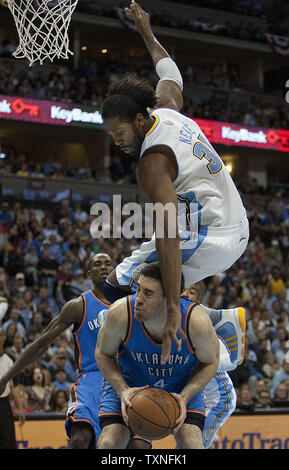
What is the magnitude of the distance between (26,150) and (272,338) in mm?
12336

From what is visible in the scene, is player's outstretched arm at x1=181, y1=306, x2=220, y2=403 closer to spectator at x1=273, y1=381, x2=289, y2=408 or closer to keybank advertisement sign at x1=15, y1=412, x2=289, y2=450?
keybank advertisement sign at x1=15, y1=412, x2=289, y2=450

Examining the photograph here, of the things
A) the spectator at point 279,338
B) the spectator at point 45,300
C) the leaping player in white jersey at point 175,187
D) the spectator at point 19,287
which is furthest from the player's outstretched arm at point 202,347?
the spectator at point 279,338

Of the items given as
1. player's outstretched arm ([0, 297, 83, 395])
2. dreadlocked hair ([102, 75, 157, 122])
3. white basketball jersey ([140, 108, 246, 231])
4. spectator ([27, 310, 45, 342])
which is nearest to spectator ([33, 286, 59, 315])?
spectator ([27, 310, 45, 342])

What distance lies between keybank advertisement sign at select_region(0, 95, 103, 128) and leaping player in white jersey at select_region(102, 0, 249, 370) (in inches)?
505

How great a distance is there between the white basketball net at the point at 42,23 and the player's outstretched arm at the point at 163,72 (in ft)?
2.34

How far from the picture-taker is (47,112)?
17578 millimetres

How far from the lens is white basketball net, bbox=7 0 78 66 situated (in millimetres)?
4902

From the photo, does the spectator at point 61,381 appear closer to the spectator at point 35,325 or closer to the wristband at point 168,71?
the spectator at point 35,325

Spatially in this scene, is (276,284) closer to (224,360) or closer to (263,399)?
(263,399)

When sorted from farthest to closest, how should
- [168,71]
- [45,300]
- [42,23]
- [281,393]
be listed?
[45,300] → [281,393] → [42,23] → [168,71]

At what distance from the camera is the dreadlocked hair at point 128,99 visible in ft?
11.6

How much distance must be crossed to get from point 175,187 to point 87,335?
2210 mm

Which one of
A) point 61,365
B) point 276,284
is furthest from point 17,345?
point 276,284

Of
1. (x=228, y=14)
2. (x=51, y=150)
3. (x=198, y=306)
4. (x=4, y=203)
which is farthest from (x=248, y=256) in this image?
(x=198, y=306)
